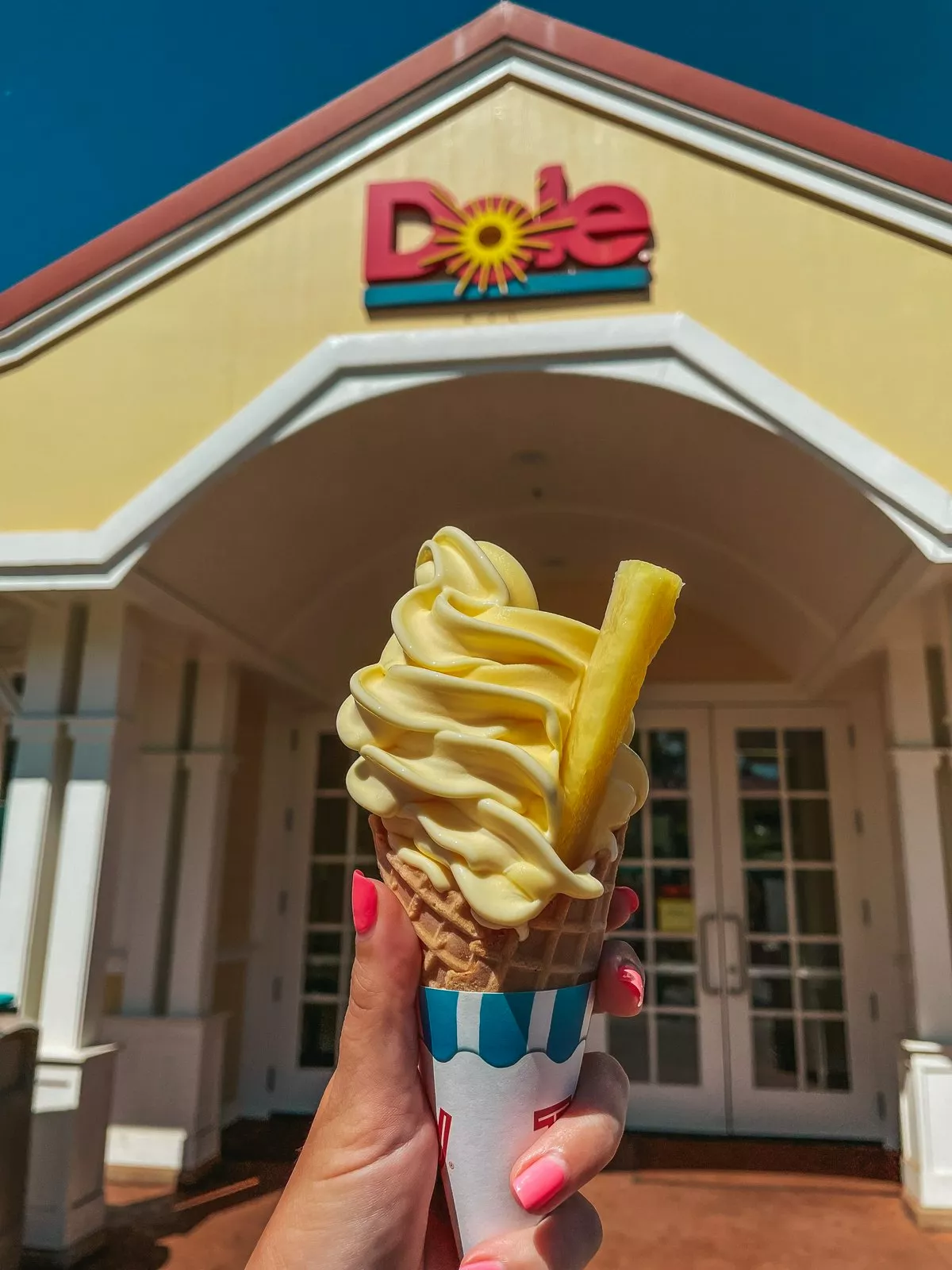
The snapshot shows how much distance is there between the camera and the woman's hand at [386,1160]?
63.4 inches

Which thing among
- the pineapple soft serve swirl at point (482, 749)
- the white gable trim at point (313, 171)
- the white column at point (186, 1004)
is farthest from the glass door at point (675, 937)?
the pineapple soft serve swirl at point (482, 749)

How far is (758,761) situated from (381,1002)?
222 inches

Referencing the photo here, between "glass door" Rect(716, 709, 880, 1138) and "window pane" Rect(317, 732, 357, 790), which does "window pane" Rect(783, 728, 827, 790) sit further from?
"window pane" Rect(317, 732, 357, 790)

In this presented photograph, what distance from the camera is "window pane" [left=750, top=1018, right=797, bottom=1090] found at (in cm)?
616

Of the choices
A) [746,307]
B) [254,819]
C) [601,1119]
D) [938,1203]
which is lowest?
[938,1203]

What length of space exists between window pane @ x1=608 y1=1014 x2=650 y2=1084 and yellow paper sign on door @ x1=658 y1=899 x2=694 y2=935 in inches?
25.8

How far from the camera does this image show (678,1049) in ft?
20.7

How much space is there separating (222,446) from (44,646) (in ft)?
5.38

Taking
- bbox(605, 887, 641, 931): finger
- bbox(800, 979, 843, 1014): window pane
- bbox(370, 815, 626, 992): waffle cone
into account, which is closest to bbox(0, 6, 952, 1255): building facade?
bbox(800, 979, 843, 1014): window pane

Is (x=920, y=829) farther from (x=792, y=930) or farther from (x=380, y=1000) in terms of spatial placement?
(x=380, y=1000)

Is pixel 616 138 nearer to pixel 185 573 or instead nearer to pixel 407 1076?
pixel 185 573

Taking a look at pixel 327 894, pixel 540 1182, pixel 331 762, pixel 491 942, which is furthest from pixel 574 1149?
pixel 331 762

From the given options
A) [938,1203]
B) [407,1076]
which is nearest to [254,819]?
[938,1203]

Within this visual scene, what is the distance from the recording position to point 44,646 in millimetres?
4887
